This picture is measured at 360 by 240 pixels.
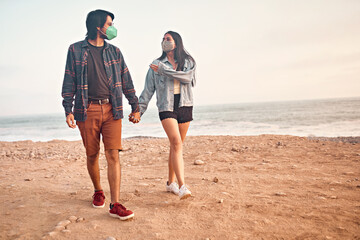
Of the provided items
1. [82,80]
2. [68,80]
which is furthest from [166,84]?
[68,80]

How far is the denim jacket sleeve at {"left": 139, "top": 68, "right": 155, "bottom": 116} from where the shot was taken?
3.59m

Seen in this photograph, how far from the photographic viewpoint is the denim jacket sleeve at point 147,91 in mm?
3586

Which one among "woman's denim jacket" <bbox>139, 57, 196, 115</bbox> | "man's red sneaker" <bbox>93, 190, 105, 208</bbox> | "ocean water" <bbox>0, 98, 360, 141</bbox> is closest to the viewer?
"man's red sneaker" <bbox>93, 190, 105, 208</bbox>

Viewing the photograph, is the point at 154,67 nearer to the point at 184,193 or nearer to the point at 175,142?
the point at 175,142

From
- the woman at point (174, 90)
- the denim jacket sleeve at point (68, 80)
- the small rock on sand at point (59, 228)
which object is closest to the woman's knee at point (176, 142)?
the woman at point (174, 90)

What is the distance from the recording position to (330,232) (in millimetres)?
2379

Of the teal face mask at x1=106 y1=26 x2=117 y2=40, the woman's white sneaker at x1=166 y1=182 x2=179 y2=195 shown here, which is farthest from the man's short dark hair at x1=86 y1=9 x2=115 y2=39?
the woman's white sneaker at x1=166 y1=182 x2=179 y2=195

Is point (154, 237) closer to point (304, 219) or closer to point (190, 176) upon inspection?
point (304, 219)

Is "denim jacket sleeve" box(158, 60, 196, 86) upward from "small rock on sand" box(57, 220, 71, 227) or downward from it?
upward

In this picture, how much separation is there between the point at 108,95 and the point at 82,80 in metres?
0.33

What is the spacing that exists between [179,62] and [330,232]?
8.36 feet

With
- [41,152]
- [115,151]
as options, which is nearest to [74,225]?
[115,151]

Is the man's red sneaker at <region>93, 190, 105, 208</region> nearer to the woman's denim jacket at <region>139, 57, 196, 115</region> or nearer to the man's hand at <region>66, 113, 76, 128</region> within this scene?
the man's hand at <region>66, 113, 76, 128</region>

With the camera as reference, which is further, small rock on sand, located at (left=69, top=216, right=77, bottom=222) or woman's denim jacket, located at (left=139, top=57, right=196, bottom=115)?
woman's denim jacket, located at (left=139, top=57, right=196, bottom=115)
